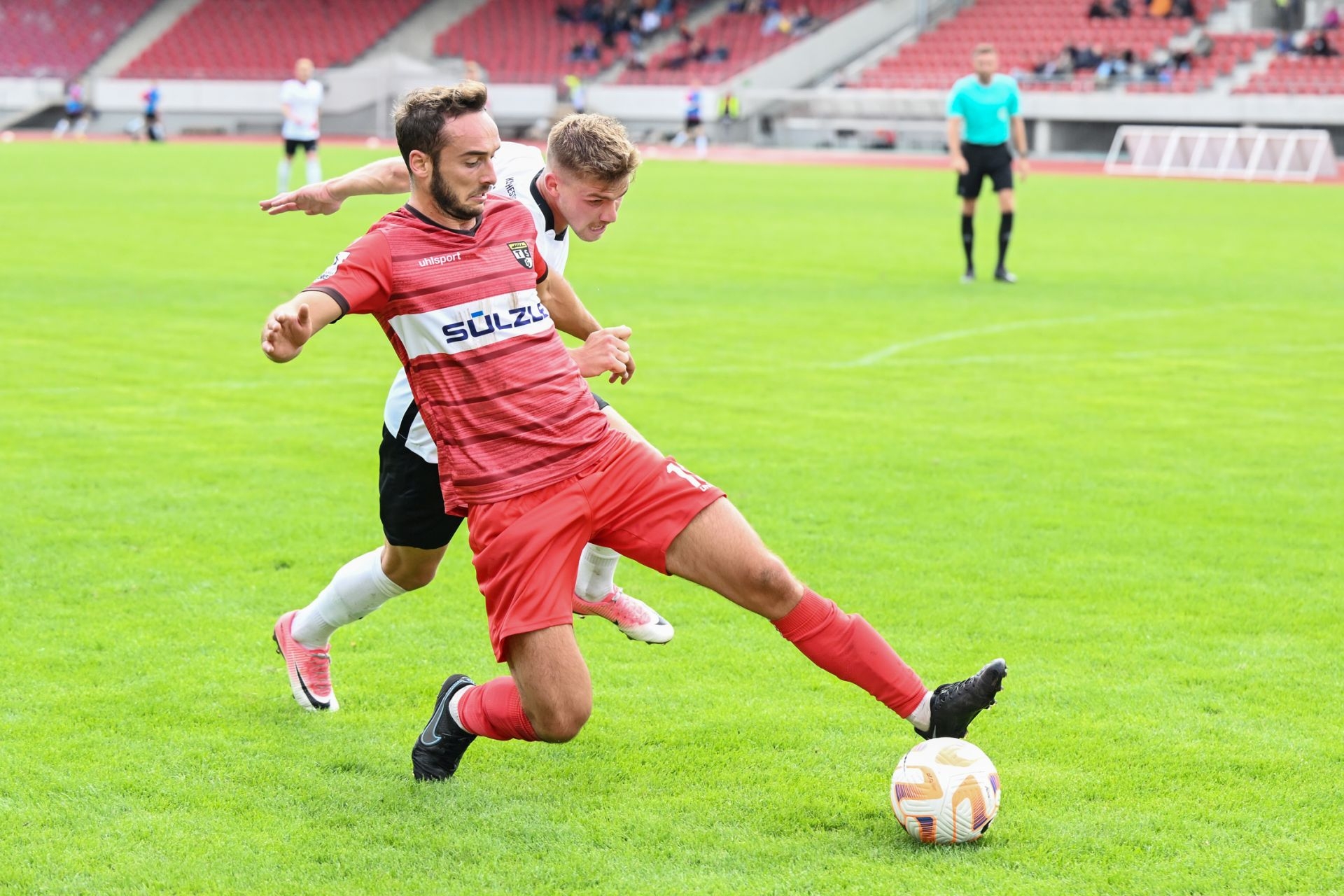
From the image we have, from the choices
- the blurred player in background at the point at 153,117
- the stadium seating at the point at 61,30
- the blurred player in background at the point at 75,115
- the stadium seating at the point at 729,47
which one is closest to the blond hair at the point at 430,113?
the stadium seating at the point at 729,47

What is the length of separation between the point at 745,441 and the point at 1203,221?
1659 cm

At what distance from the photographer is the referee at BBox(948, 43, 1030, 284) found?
16.4 m

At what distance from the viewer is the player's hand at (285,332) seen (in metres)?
3.63

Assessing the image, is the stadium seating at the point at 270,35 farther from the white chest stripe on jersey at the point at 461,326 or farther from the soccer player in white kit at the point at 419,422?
the white chest stripe on jersey at the point at 461,326

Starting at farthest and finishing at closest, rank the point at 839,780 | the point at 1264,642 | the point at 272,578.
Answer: the point at 272,578
the point at 1264,642
the point at 839,780

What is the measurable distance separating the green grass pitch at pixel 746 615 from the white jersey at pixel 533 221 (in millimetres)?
918

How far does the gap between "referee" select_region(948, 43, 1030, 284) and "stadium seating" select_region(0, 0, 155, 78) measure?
166 feet

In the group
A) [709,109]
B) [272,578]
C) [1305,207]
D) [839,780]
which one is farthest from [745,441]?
[709,109]

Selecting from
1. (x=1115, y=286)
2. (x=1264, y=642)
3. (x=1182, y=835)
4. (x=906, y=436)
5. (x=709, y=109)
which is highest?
(x=1182, y=835)

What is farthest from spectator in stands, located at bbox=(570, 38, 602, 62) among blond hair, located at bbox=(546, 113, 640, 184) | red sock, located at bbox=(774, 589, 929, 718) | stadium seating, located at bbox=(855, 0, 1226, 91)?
red sock, located at bbox=(774, 589, 929, 718)

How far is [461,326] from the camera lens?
411cm

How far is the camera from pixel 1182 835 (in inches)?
160

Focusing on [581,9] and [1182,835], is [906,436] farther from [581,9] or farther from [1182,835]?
[581,9]

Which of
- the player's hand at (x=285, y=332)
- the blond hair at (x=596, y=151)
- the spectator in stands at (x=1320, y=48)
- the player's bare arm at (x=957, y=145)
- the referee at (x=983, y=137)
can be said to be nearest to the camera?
the player's hand at (x=285, y=332)
